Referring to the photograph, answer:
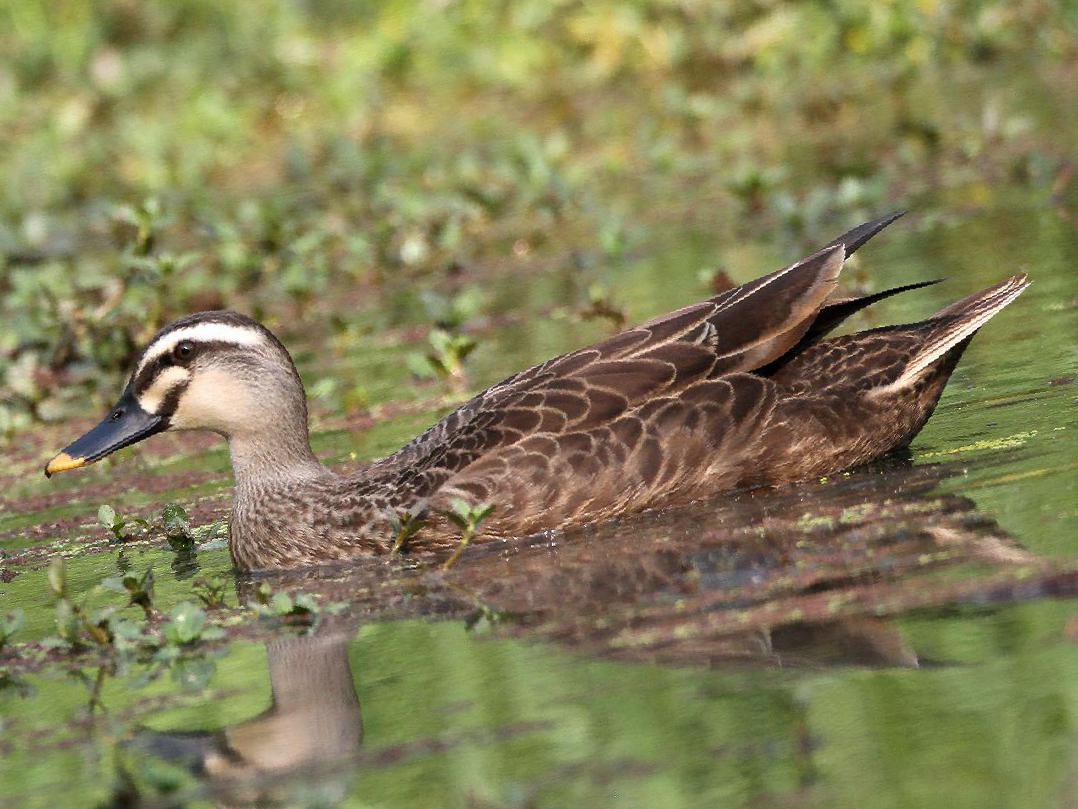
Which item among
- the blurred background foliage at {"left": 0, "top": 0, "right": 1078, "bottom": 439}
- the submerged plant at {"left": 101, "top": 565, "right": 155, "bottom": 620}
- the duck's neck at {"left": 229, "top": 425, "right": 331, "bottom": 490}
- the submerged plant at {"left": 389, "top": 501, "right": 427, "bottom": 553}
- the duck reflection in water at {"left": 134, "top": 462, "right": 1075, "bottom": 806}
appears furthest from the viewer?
the blurred background foliage at {"left": 0, "top": 0, "right": 1078, "bottom": 439}

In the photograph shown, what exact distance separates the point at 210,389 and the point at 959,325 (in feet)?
9.99

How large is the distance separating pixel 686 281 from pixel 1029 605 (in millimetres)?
7082

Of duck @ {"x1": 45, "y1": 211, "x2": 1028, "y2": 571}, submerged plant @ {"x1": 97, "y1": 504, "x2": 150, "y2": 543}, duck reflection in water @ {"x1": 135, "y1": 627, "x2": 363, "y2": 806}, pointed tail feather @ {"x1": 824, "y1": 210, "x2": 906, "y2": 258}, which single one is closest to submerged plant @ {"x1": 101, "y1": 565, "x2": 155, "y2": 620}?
duck reflection in water @ {"x1": 135, "y1": 627, "x2": 363, "y2": 806}

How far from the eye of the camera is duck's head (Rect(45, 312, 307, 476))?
8.57m

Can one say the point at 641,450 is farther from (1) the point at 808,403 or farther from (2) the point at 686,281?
(2) the point at 686,281

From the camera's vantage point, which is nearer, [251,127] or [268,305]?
[268,305]

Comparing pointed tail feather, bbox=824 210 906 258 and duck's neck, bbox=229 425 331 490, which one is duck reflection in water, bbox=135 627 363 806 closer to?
duck's neck, bbox=229 425 331 490

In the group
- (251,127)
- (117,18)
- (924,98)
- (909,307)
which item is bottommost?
(909,307)

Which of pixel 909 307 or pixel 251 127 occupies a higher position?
pixel 251 127

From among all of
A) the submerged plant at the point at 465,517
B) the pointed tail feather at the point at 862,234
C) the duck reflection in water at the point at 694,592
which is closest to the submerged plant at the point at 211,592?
the duck reflection in water at the point at 694,592

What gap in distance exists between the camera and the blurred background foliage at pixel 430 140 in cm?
1351

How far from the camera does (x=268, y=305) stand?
14758 mm

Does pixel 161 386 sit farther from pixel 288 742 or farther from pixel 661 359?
pixel 288 742

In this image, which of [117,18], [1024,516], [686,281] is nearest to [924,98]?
[686,281]
